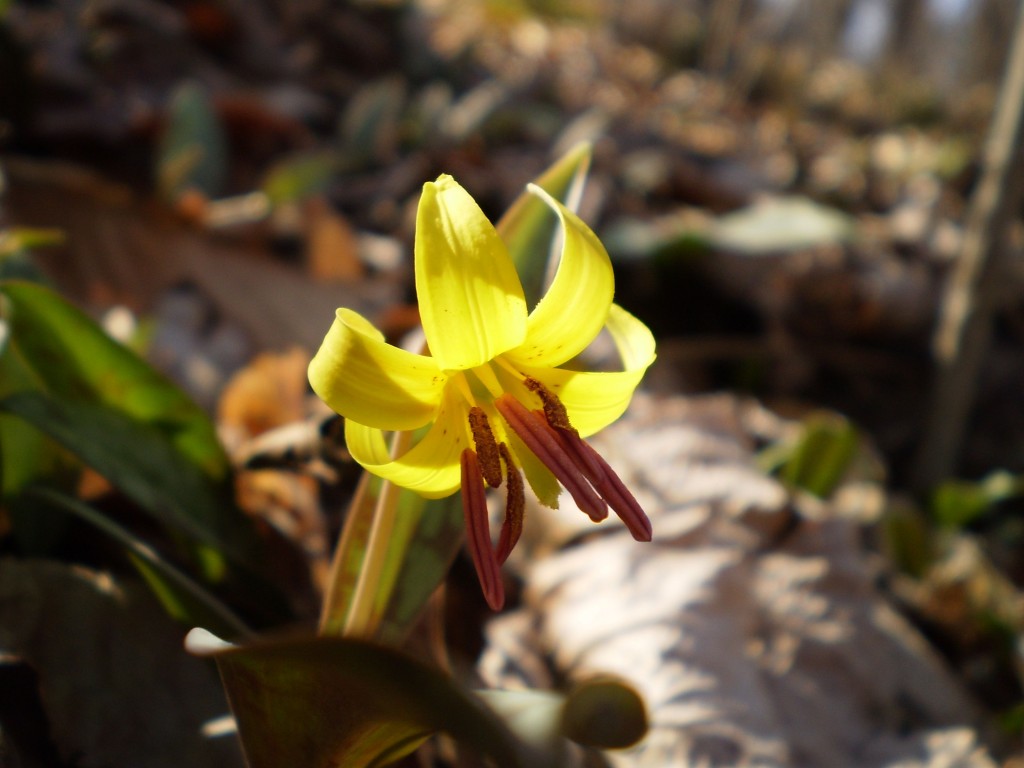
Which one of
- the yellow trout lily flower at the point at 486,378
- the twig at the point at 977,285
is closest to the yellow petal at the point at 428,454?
the yellow trout lily flower at the point at 486,378

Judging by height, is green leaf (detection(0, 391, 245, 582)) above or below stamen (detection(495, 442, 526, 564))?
below

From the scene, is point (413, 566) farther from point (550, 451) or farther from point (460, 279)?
point (460, 279)

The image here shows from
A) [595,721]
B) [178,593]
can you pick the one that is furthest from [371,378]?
[178,593]

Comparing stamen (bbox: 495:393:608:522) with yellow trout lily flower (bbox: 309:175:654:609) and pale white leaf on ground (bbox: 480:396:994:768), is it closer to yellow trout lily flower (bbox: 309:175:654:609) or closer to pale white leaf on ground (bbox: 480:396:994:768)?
yellow trout lily flower (bbox: 309:175:654:609)

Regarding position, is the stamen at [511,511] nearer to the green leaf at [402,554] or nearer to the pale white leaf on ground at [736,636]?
the green leaf at [402,554]

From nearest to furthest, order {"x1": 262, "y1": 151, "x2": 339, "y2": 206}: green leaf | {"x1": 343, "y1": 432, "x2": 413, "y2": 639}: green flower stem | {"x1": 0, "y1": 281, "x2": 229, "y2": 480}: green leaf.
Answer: {"x1": 343, "y1": 432, "x2": 413, "y2": 639}: green flower stem, {"x1": 0, "y1": 281, "x2": 229, "y2": 480}: green leaf, {"x1": 262, "y1": 151, "x2": 339, "y2": 206}: green leaf

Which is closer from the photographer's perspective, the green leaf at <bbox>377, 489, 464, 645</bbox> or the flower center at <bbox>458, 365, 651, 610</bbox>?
the flower center at <bbox>458, 365, 651, 610</bbox>

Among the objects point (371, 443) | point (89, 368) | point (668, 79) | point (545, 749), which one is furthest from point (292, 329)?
A: point (668, 79)

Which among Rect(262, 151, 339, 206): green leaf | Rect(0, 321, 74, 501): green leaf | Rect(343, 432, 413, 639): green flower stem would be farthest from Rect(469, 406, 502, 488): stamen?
Rect(262, 151, 339, 206): green leaf

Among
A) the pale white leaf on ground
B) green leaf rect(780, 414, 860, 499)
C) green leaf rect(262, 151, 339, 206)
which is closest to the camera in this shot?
the pale white leaf on ground
